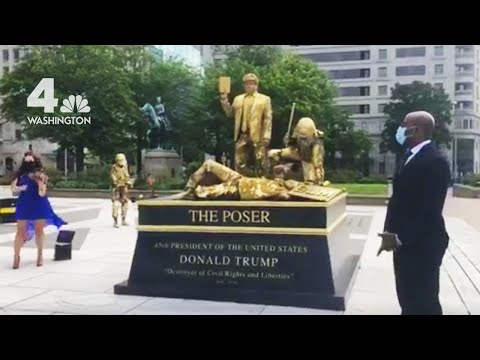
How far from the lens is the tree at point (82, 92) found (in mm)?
9727

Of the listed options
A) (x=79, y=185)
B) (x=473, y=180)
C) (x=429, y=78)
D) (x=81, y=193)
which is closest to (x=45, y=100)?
(x=429, y=78)

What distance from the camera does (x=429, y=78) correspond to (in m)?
7.12

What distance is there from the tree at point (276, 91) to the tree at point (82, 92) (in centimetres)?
271

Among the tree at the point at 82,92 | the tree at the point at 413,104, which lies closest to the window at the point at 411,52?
the tree at the point at 413,104

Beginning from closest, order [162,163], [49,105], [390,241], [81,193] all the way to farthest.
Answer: [390,241]
[49,105]
[81,193]
[162,163]

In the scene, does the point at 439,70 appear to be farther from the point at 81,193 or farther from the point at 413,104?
the point at 81,193

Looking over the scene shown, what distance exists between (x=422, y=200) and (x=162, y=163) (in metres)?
13.2

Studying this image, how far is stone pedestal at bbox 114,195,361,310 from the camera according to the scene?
A: 470cm

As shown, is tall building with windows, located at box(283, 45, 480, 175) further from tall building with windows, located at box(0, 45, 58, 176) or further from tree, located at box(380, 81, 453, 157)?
tall building with windows, located at box(0, 45, 58, 176)

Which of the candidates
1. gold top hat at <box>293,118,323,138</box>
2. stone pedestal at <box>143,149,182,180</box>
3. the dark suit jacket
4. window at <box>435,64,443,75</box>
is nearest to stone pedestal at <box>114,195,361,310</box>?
gold top hat at <box>293,118,323,138</box>

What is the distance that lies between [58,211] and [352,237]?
24.5 feet

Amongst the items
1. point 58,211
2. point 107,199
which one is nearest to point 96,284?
point 58,211

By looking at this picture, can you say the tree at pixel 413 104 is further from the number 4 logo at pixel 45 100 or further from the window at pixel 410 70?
the number 4 logo at pixel 45 100

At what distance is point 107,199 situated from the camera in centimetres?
1636
